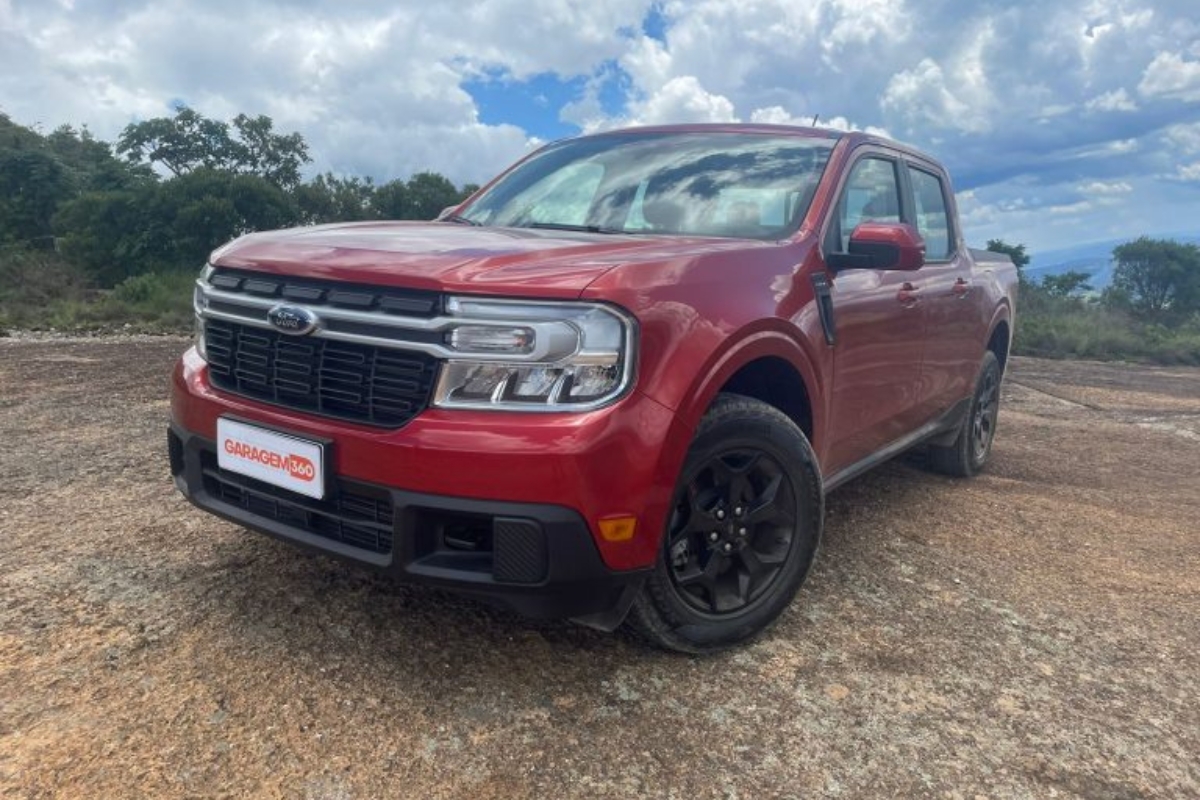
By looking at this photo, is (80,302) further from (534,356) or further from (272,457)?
(534,356)

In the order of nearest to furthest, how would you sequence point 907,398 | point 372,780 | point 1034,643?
1. point 372,780
2. point 1034,643
3. point 907,398

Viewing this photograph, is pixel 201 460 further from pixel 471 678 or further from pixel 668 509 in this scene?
pixel 668 509

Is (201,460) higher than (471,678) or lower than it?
higher

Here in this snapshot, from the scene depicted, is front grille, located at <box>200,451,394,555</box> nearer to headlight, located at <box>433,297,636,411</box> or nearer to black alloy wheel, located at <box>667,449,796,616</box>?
headlight, located at <box>433,297,636,411</box>

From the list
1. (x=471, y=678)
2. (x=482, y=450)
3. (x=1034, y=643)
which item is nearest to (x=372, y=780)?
(x=471, y=678)

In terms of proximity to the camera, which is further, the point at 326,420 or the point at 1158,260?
the point at 1158,260

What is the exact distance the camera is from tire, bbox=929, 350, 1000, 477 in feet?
16.3

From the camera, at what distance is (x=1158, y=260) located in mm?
41844

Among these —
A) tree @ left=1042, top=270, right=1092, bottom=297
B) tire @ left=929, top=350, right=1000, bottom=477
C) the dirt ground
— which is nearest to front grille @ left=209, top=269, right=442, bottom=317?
the dirt ground

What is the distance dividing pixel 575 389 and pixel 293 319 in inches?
31.4

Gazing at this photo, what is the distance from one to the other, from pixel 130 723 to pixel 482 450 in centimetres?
106

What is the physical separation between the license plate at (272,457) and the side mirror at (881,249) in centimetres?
184

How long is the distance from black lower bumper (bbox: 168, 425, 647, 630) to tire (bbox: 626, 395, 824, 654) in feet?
0.80

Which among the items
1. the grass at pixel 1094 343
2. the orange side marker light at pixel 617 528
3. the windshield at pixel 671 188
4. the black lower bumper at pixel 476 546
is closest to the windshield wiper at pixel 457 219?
the windshield at pixel 671 188
